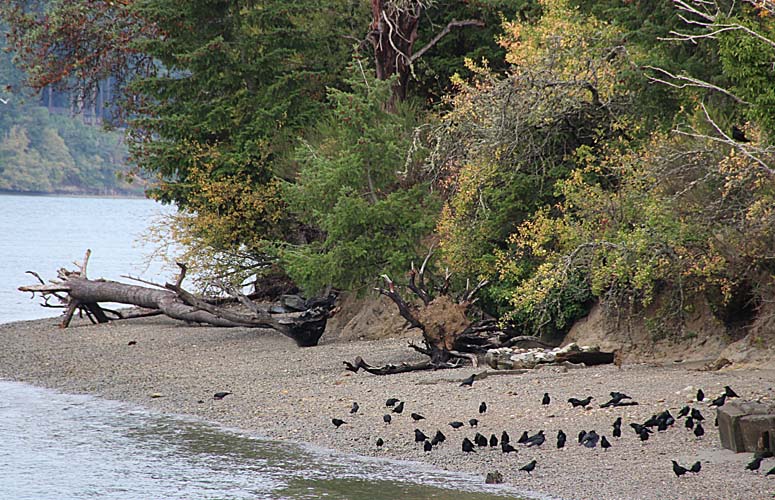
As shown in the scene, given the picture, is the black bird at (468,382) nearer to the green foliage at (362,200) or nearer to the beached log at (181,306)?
the green foliage at (362,200)

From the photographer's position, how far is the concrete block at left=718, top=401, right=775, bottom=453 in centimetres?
1112

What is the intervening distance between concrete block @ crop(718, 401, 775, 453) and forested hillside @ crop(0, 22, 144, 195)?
94.3m

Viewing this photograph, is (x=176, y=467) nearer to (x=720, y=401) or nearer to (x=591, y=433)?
(x=591, y=433)

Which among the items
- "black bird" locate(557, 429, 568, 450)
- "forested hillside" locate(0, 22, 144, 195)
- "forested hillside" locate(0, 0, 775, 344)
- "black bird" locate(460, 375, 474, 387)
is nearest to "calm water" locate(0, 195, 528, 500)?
"black bird" locate(557, 429, 568, 450)

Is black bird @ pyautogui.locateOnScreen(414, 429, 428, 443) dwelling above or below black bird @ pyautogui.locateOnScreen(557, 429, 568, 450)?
below

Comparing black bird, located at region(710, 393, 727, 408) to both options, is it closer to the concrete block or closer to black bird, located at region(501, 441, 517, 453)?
the concrete block

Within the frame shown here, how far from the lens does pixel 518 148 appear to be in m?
19.0

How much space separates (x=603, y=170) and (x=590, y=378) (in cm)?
426

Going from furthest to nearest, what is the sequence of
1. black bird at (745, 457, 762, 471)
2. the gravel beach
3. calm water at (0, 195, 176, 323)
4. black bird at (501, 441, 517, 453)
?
calm water at (0, 195, 176, 323)
black bird at (501, 441, 517, 453)
the gravel beach
black bird at (745, 457, 762, 471)

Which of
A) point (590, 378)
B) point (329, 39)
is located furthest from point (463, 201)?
point (329, 39)

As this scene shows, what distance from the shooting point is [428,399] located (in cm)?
1553

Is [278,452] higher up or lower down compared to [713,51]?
lower down

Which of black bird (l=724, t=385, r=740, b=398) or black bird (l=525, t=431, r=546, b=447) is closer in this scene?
black bird (l=525, t=431, r=546, b=447)

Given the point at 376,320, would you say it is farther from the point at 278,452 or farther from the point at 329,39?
the point at 278,452
